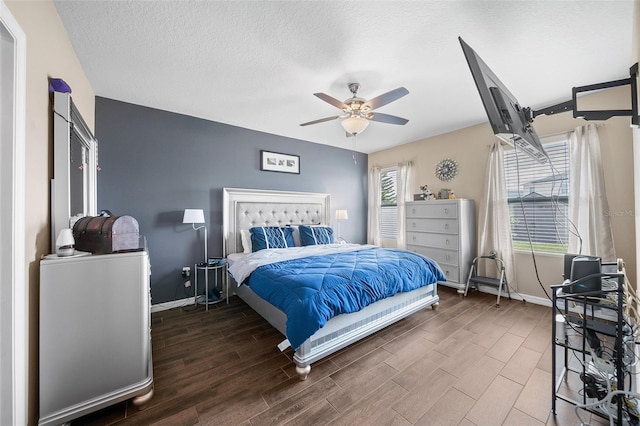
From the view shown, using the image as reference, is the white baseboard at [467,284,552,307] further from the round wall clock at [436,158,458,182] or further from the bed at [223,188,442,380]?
the round wall clock at [436,158,458,182]

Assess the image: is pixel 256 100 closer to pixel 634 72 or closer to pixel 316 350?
pixel 316 350

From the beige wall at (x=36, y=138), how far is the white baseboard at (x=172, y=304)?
1850 mm

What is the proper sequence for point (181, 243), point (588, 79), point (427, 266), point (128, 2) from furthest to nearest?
point (181, 243) < point (427, 266) < point (588, 79) < point (128, 2)

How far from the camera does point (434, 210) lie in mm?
3848

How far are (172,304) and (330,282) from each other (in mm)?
2401

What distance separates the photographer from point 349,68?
2.26m

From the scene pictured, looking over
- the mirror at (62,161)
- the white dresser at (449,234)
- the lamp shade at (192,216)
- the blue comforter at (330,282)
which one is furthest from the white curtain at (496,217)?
the mirror at (62,161)

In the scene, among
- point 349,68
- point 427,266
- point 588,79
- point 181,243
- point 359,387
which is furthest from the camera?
point 181,243

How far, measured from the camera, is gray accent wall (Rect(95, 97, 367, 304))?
9.41 feet

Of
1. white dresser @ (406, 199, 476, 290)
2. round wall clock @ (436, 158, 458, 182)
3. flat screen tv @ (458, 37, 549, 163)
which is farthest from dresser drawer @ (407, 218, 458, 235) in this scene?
flat screen tv @ (458, 37, 549, 163)

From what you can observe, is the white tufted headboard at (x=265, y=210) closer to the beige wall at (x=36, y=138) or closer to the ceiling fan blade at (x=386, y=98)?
the beige wall at (x=36, y=138)

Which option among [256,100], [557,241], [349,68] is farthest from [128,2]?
[557,241]

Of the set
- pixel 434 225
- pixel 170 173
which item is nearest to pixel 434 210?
pixel 434 225

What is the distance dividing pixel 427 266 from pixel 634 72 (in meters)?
2.13
